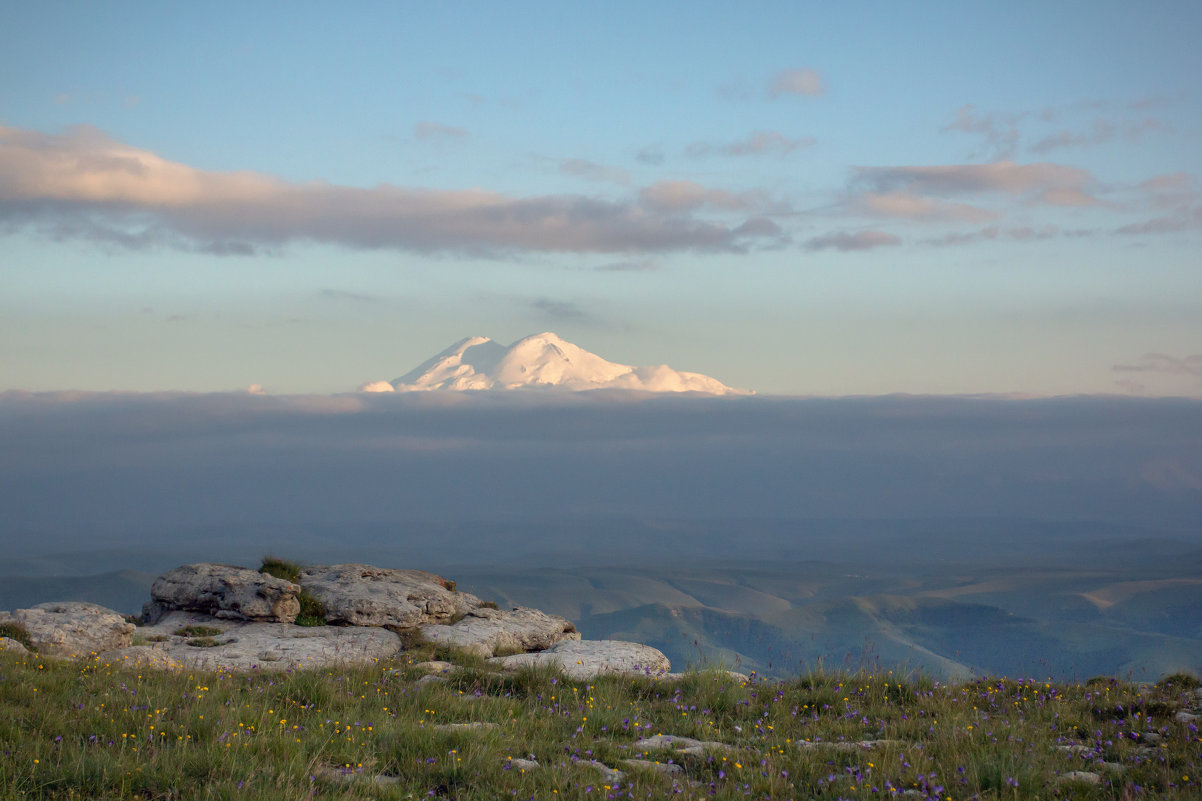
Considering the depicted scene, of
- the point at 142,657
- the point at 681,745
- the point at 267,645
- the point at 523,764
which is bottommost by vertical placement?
the point at 267,645

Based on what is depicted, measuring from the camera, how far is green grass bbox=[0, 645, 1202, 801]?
288 inches

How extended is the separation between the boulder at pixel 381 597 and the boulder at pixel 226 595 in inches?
35.0

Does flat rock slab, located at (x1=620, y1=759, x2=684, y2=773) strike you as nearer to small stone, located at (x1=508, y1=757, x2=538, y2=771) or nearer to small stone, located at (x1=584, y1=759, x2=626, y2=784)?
small stone, located at (x1=584, y1=759, x2=626, y2=784)

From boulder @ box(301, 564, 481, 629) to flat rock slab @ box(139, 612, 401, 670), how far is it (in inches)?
22.3

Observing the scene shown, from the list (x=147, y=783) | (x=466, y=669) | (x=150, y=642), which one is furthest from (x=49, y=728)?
(x=150, y=642)

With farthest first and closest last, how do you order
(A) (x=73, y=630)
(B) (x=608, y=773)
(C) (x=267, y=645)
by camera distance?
1. (C) (x=267, y=645)
2. (A) (x=73, y=630)
3. (B) (x=608, y=773)

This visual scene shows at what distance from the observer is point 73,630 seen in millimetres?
16031

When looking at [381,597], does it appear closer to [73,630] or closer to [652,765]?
[73,630]

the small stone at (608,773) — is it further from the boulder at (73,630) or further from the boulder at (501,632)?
the boulder at (73,630)

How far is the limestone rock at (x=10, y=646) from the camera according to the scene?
44.8 ft

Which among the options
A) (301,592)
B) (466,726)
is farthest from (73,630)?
(466,726)

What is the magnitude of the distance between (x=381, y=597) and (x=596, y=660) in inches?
256

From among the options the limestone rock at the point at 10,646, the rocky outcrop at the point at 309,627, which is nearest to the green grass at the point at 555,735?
the limestone rock at the point at 10,646

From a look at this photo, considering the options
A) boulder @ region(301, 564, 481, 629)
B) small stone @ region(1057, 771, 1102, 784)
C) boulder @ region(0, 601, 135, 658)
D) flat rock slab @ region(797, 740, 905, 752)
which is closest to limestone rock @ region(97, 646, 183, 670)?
boulder @ region(0, 601, 135, 658)
